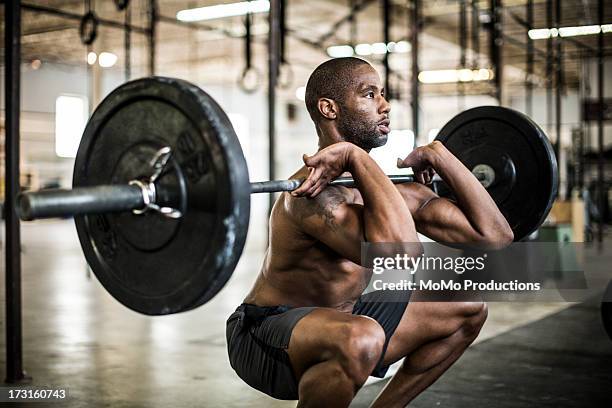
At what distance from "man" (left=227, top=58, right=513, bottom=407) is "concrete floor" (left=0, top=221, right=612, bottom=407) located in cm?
78

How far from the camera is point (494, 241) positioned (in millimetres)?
1987

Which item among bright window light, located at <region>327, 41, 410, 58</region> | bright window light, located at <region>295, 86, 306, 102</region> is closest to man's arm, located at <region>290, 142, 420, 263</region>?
bright window light, located at <region>327, 41, 410, 58</region>

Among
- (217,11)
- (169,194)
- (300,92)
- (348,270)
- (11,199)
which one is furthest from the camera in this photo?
(300,92)

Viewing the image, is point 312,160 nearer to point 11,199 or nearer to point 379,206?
point 379,206

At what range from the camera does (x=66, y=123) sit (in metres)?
15.5

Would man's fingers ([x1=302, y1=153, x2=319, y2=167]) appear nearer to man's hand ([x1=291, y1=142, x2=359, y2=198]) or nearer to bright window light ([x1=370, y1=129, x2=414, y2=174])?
man's hand ([x1=291, y1=142, x2=359, y2=198])

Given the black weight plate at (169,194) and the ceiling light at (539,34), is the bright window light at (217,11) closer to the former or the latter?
the ceiling light at (539,34)

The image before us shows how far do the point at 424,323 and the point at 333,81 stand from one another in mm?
678

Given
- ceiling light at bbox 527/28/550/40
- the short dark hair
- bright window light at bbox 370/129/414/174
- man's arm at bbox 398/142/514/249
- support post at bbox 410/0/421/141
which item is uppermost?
ceiling light at bbox 527/28/550/40

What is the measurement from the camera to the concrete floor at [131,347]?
8.91ft

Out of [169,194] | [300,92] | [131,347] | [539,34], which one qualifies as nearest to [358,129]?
[169,194]

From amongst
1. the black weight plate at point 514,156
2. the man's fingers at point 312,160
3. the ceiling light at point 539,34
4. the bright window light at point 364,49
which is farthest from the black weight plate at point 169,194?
the bright window light at point 364,49

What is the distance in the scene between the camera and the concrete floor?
271cm

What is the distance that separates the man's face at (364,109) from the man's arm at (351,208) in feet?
0.64
